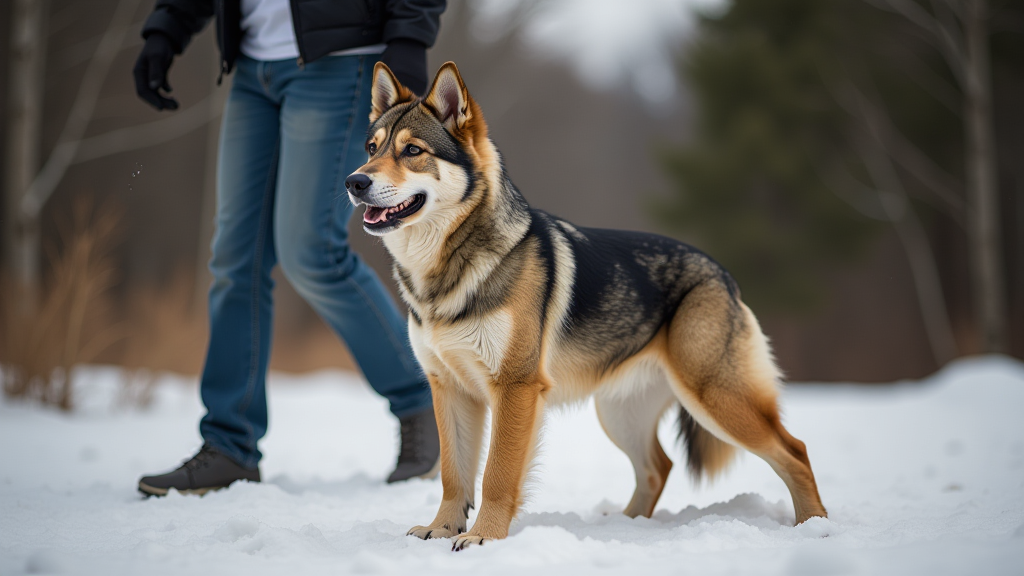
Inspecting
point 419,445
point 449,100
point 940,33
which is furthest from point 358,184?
point 940,33

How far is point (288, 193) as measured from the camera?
2.93 m

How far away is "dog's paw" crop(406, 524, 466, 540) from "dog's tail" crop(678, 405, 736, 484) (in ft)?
3.32

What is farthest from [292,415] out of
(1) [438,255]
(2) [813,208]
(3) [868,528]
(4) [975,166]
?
(2) [813,208]

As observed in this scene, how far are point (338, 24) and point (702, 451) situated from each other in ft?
7.15

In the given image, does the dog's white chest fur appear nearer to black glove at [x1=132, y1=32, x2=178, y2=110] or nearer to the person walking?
the person walking

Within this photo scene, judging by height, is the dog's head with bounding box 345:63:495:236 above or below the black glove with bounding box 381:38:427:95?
below

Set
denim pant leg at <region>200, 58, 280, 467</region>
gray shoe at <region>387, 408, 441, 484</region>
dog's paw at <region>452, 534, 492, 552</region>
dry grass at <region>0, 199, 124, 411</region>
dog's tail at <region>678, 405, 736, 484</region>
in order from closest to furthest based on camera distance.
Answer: dog's paw at <region>452, 534, 492, 552</region>, dog's tail at <region>678, 405, 736, 484</region>, denim pant leg at <region>200, 58, 280, 467</region>, gray shoe at <region>387, 408, 441, 484</region>, dry grass at <region>0, 199, 124, 411</region>


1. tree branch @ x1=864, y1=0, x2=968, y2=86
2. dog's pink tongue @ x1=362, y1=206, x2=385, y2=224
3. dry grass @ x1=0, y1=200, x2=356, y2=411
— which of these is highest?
tree branch @ x1=864, y1=0, x2=968, y2=86

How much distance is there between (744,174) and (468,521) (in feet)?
37.9

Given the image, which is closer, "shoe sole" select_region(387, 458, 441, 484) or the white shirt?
the white shirt

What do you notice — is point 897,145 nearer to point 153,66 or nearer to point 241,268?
point 241,268

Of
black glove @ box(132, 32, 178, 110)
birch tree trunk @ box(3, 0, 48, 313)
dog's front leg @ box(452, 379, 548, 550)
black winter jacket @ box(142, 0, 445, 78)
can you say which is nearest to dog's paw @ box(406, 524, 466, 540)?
dog's front leg @ box(452, 379, 548, 550)

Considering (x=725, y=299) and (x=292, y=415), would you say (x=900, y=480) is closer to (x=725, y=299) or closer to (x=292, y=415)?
(x=725, y=299)

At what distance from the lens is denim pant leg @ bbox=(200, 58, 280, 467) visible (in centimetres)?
304
